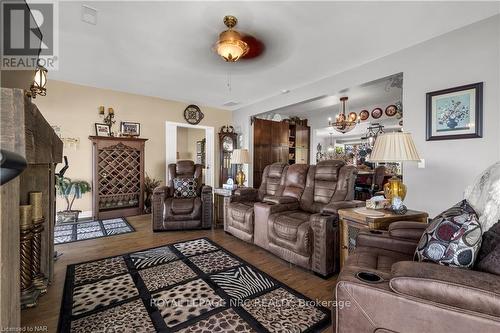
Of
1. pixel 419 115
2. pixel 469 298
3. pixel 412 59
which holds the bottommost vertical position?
pixel 469 298

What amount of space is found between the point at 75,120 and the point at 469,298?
550 centimetres

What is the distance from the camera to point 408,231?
1.65 m

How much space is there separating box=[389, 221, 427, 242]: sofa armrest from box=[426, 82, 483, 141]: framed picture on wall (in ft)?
4.72

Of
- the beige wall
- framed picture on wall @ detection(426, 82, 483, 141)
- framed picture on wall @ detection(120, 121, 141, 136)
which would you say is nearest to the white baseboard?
the beige wall

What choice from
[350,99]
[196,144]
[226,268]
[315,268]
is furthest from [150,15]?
[196,144]

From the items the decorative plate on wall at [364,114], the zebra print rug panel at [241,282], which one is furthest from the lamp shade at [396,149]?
the decorative plate on wall at [364,114]

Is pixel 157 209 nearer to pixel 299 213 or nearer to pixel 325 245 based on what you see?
pixel 299 213

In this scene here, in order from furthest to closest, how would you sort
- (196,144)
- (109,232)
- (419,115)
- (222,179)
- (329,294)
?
(196,144)
(222,179)
(109,232)
(419,115)
(329,294)

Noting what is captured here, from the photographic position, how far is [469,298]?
827mm

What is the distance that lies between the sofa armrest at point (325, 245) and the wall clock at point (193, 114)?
14.2 feet

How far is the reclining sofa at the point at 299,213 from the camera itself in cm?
223

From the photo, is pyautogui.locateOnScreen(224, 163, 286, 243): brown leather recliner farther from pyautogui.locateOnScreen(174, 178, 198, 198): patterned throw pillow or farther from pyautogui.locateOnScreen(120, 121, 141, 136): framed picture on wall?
pyautogui.locateOnScreen(120, 121, 141, 136): framed picture on wall

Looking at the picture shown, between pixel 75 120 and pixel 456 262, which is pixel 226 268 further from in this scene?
pixel 75 120

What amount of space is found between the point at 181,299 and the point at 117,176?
3597mm
